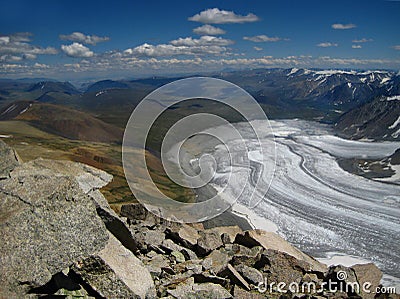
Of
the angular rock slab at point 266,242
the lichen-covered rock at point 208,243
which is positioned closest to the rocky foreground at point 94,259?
the lichen-covered rock at point 208,243

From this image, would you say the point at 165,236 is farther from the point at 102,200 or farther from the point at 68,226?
the point at 68,226

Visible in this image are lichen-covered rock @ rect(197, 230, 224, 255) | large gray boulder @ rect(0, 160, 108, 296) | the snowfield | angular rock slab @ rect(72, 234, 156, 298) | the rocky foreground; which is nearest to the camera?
large gray boulder @ rect(0, 160, 108, 296)

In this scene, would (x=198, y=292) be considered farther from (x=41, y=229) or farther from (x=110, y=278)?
(x=41, y=229)

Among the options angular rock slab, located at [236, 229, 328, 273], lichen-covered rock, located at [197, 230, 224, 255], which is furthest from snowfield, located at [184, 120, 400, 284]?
lichen-covered rock, located at [197, 230, 224, 255]

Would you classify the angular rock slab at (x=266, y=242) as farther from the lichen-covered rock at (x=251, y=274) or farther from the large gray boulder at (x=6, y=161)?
the large gray boulder at (x=6, y=161)

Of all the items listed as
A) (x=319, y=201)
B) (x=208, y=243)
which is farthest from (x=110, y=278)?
(x=319, y=201)

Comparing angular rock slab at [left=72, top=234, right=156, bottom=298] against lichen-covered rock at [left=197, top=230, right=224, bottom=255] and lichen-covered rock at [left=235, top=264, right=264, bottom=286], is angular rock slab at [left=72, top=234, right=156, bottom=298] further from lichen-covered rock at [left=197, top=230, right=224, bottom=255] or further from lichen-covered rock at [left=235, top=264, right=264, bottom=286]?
lichen-covered rock at [left=197, top=230, right=224, bottom=255]
